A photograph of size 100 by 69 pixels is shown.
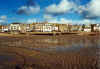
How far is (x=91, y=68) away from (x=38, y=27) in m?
116

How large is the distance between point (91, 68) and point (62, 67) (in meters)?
2.12

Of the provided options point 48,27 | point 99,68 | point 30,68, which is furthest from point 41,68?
point 48,27

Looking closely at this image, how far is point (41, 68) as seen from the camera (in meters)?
9.36

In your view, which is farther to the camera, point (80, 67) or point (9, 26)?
point (9, 26)

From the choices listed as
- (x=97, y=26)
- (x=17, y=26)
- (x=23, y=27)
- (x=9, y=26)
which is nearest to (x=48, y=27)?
(x=23, y=27)

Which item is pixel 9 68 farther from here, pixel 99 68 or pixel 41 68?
pixel 99 68

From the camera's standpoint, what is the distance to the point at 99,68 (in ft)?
30.3

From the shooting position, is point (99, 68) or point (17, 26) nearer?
point (99, 68)

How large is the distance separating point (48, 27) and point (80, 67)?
112744 millimetres

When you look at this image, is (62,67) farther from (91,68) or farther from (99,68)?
(99,68)

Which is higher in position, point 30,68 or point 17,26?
point 17,26

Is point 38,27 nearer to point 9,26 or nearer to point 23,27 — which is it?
point 23,27

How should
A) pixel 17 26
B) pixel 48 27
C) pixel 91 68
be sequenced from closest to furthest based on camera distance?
pixel 91 68 → pixel 48 27 → pixel 17 26

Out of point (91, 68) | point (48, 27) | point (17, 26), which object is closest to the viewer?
point (91, 68)
